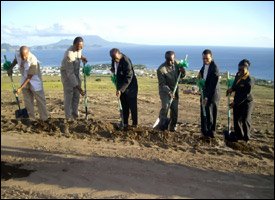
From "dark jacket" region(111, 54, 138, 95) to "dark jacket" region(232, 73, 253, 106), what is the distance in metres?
2.08

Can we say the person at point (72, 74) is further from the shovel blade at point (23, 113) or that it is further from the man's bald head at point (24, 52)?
the shovel blade at point (23, 113)

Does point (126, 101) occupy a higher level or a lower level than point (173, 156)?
higher

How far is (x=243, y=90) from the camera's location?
22.9ft

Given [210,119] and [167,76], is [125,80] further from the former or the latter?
[210,119]

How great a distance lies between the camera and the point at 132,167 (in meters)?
5.93

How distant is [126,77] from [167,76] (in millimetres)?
854

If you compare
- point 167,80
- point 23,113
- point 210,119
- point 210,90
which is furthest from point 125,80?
point 23,113

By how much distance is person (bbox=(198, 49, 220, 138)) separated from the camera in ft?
23.3

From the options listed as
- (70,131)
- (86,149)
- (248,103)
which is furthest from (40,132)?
(248,103)

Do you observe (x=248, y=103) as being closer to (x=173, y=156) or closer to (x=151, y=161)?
(x=173, y=156)

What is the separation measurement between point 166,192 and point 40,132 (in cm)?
382

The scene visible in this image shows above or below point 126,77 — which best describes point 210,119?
below

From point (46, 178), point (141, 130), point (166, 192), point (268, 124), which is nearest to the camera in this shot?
point (166, 192)

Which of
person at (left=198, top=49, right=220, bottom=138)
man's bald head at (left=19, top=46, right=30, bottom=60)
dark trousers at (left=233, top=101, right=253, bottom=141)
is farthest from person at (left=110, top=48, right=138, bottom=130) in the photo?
dark trousers at (left=233, top=101, right=253, bottom=141)
